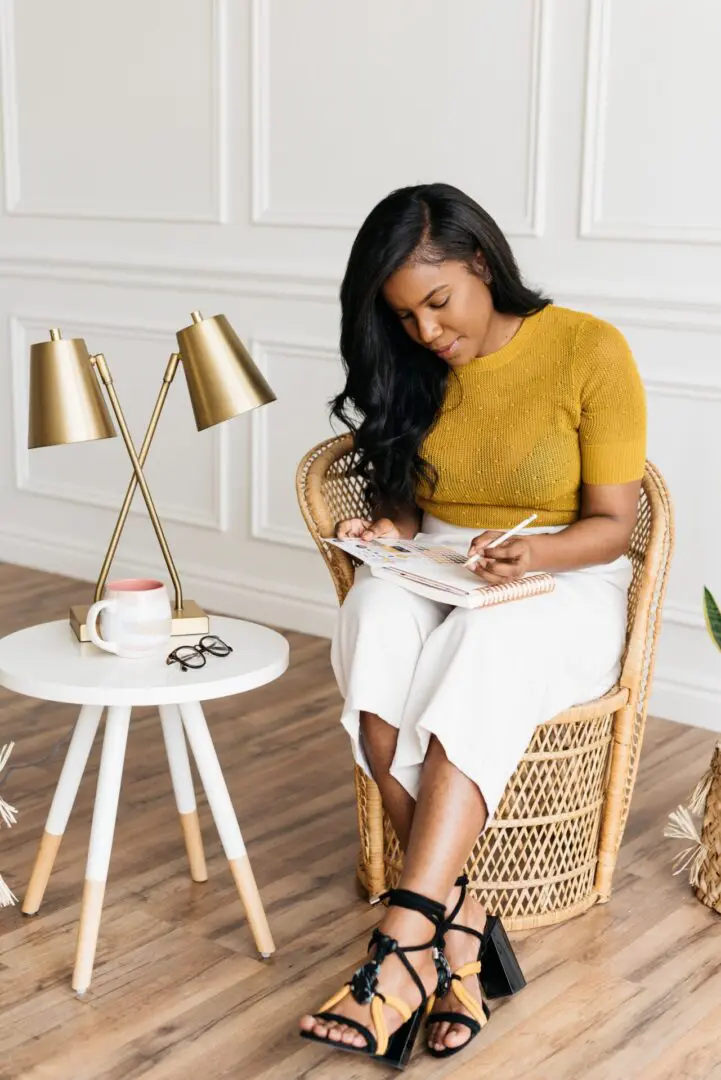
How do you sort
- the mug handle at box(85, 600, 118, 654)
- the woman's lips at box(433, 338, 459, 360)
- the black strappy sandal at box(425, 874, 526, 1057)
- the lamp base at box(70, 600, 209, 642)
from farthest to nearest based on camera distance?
the woman's lips at box(433, 338, 459, 360) < the lamp base at box(70, 600, 209, 642) < the mug handle at box(85, 600, 118, 654) < the black strappy sandal at box(425, 874, 526, 1057)

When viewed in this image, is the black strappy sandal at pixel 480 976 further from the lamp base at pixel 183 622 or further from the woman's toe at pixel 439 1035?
the lamp base at pixel 183 622

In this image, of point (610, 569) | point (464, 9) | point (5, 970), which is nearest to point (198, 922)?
point (5, 970)

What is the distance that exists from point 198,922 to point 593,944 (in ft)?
1.94

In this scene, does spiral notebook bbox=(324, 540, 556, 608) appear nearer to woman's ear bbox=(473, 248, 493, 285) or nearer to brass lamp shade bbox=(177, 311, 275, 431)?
brass lamp shade bbox=(177, 311, 275, 431)

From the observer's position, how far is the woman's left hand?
1872 millimetres

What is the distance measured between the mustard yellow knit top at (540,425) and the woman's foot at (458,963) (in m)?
0.61

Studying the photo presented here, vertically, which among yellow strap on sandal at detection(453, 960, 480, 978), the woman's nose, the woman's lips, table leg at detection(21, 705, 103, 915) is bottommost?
yellow strap on sandal at detection(453, 960, 480, 978)

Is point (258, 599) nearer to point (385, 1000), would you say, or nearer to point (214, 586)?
point (214, 586)

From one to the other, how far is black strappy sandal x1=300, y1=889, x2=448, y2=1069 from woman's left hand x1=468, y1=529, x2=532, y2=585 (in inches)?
17.9

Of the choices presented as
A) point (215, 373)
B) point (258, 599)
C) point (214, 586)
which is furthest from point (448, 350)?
point (214, 586)

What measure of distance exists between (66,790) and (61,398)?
21.9 inches

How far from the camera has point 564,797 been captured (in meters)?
2.00

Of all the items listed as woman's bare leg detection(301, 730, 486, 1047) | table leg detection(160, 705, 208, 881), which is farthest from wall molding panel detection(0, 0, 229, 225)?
woman's bare leg detection(301, 730, 486, 1047)

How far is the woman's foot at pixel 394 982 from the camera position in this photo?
162cm
